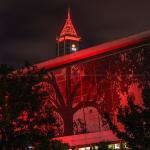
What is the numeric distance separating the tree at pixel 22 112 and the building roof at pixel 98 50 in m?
13.1

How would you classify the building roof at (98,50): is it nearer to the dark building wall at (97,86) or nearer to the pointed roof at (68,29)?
the dark building wall at (97,86)

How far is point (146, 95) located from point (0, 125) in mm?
4923

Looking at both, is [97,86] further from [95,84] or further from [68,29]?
[68,29]

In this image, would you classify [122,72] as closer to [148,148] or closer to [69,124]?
[69,124]

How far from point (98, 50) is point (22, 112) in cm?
1720

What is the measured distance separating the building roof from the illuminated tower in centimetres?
6592

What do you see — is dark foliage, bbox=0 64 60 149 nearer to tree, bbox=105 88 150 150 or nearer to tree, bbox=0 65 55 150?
tree, bbox=0 65 55 150

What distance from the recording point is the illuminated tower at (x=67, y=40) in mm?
105250

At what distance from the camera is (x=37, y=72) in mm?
15672

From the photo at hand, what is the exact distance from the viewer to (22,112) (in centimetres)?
1412

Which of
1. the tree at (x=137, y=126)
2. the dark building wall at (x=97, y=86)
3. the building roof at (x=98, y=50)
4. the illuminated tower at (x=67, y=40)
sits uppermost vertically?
the illuminated tower at (x=67, y=40)

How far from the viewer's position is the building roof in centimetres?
2862

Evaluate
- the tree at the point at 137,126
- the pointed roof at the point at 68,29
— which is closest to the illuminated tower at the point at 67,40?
the pointed roof at the point at 68,29

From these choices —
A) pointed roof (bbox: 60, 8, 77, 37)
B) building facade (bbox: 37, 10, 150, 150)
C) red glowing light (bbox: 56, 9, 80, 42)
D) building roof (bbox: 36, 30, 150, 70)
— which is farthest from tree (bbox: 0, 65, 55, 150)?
red glowing light (bbox: 56, 9, 80, 42)
